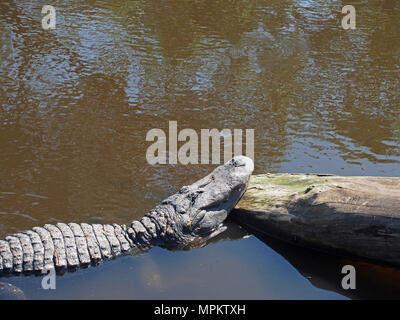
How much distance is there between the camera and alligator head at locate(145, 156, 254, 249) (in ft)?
14.0

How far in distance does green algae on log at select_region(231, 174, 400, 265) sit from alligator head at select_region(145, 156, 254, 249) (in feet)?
0.74

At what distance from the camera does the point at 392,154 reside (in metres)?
5.59

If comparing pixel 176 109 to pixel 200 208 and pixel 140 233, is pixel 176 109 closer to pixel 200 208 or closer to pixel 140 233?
pixel 200 208

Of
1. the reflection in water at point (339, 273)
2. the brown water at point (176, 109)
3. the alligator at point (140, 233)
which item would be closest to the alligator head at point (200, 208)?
the alligator at point (140, 233)

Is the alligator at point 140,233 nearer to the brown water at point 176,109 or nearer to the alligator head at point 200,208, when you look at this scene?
the alligator head at point 200,208

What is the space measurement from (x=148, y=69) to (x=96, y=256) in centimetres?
408

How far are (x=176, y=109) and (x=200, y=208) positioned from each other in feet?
7.31

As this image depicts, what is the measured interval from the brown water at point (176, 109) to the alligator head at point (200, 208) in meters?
0.19

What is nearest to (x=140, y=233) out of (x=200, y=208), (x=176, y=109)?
(x=200, y=208)

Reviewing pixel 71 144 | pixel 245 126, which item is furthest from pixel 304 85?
pixel 71 144

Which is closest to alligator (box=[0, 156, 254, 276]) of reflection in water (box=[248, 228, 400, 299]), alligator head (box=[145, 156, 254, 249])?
alligator head (box=[145, 156, 254, 249])

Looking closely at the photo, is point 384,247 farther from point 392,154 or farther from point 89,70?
point 89,70

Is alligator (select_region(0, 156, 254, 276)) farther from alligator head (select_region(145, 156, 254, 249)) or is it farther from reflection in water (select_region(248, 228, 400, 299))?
reflection in water (select_region(248, 228, 400, 299))

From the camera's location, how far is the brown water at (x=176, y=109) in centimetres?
391
